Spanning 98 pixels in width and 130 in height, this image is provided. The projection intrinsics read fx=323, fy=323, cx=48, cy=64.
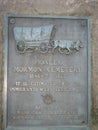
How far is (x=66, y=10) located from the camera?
5.46 m

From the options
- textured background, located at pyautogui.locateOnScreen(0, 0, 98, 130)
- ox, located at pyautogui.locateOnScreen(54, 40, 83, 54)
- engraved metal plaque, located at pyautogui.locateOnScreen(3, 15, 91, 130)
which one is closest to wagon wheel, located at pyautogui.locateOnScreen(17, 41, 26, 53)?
engraved metal plaque, located at pyautogui.locateOnScreen(3, 15, 91, 130)

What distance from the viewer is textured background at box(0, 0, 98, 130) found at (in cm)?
538

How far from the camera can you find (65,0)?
17.9 ft

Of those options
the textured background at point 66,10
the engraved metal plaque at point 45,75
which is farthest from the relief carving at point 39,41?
the textured background at point 66,10

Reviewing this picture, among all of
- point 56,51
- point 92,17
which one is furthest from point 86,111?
point 92,17

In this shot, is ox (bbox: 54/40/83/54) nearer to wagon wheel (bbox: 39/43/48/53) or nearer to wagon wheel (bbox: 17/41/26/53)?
wagon wheel (bbox: 39/43/48/53)

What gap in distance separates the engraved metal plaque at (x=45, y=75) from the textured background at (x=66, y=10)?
92 mm

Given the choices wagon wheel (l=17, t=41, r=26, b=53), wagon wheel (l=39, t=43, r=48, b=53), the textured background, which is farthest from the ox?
wagon wheel (l=17, t=41, r=26, b=53)

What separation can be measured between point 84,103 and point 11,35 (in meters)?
1.66

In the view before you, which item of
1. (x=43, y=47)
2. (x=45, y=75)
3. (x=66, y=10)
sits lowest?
(x=45, y=75)

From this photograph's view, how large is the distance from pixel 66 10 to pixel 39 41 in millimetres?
708

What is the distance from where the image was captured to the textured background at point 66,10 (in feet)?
17.6

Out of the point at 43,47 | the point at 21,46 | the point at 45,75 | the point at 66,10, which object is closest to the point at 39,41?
the point at 43,47

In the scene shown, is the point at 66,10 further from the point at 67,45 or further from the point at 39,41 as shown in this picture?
the point at 39,41
